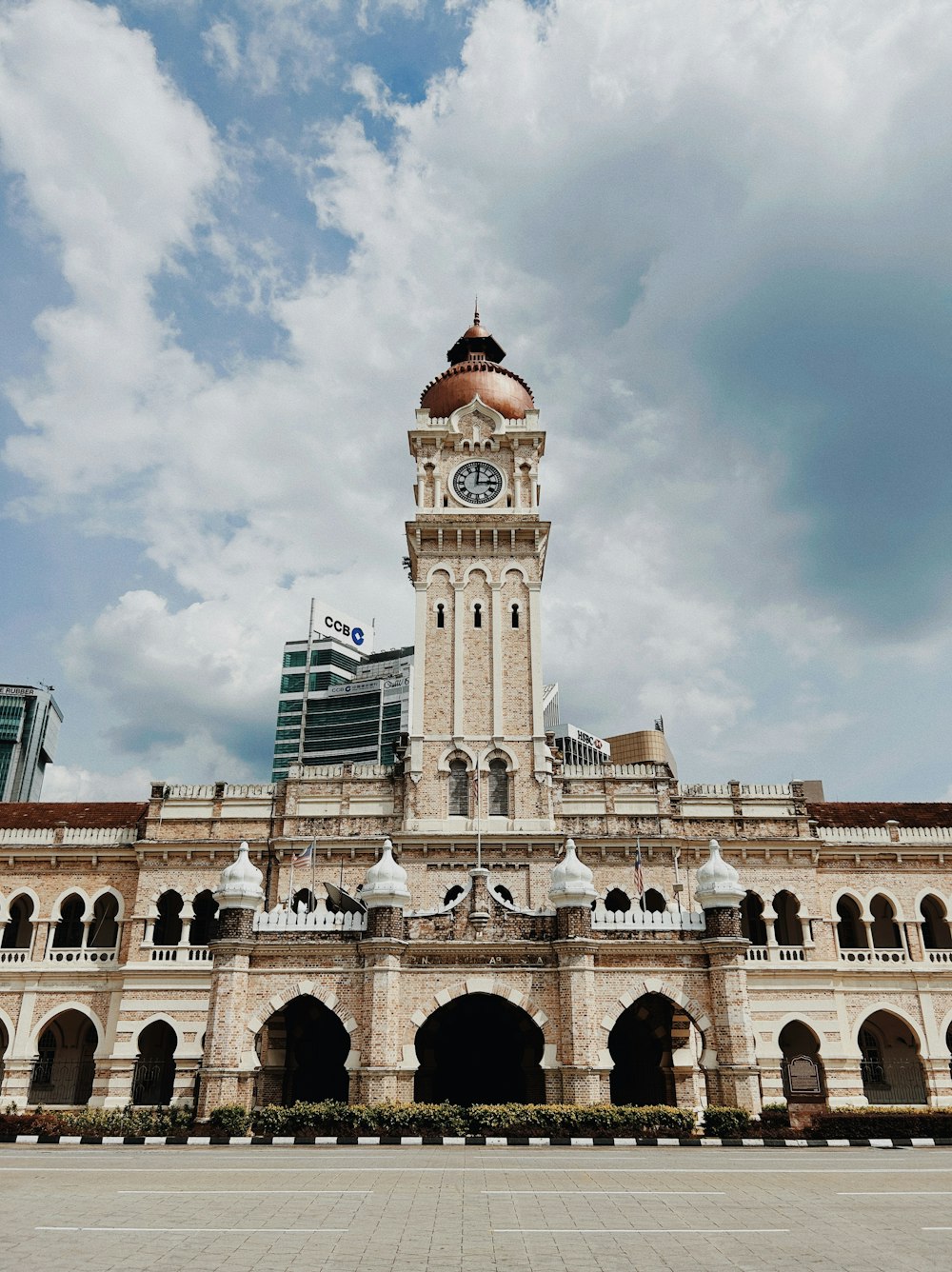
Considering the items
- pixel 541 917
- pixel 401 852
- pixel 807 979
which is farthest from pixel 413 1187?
pixel 807 979

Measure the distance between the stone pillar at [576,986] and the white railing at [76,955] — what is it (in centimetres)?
2001

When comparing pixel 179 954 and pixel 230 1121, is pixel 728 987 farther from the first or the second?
pixel 179 954

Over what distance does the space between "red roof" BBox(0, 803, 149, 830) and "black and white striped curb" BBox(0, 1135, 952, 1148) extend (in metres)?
17.2

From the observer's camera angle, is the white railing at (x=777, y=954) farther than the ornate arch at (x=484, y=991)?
Yes

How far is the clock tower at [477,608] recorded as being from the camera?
37.1m

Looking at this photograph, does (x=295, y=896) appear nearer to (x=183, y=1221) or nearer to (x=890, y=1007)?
(x=890, y=1007)

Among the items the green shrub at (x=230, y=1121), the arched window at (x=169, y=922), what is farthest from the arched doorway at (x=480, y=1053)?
the arched window at (x=169, y=922)

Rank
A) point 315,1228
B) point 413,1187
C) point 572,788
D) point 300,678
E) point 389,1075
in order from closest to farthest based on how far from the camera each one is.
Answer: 1. point 315,1228
2. point 413,1187
3. point 389,1075
4. point 572,788
5. point 300,678

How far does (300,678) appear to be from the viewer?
126 m

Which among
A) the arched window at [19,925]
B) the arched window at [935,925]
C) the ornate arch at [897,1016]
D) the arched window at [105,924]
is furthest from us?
the arched window at [19,925]

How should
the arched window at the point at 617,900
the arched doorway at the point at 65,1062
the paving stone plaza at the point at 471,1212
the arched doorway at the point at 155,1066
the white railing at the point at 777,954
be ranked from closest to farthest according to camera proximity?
the paving stone plaza at the point at 471,1212 → the arched doorway at the point at 155,1066 → the white railing at the point at 777,954 → the arched doorway at the point at 65,1062 → the arched window at the point at 617,900

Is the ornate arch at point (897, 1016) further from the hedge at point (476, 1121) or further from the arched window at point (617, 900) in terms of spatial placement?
the hedge at point (476, 1121)

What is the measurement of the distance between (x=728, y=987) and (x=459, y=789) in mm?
15131

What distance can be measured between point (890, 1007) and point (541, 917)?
17841 millimetres
